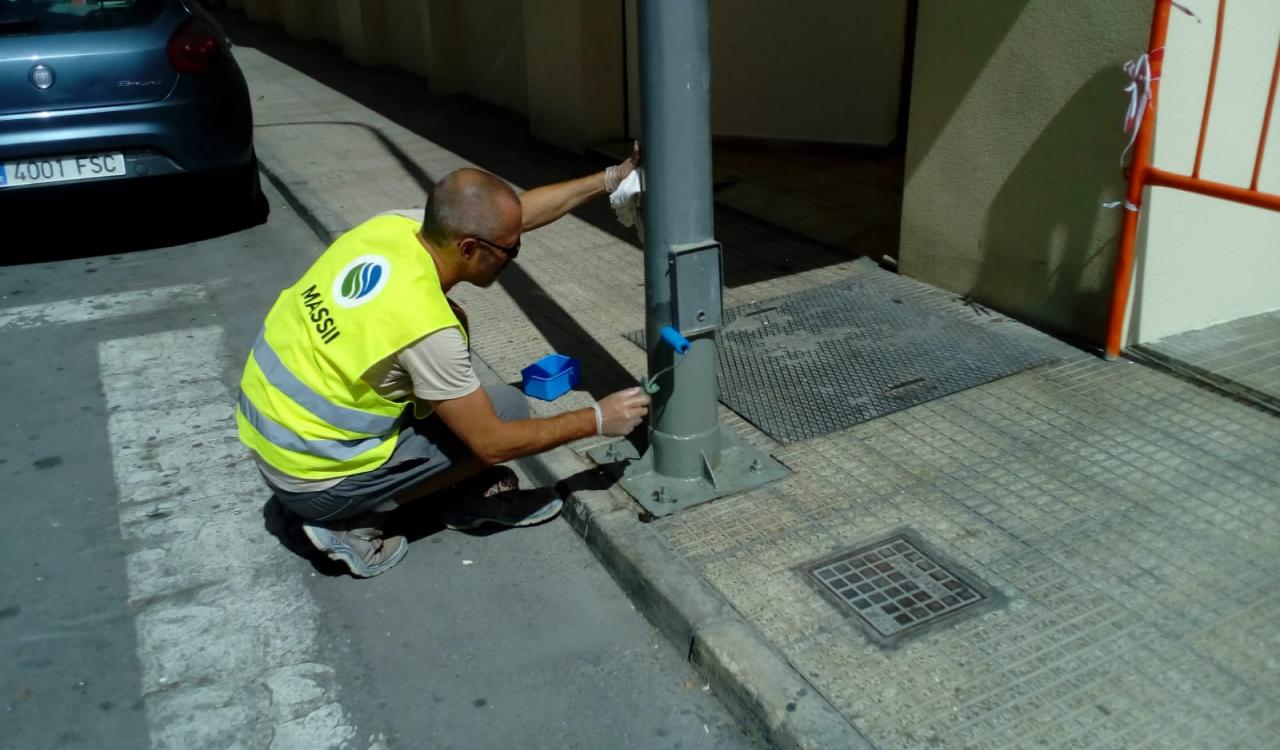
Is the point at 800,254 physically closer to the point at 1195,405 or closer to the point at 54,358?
the point at 1195,405

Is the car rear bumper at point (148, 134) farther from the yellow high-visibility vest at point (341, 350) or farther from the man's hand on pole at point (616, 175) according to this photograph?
the man's hand on pole at point (616, 175)

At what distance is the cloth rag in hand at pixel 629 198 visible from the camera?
362 centimetres

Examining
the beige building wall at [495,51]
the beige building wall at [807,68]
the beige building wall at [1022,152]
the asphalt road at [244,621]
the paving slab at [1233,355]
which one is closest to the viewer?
the asphalt road at [244,621]

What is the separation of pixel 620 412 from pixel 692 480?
0.59 meters

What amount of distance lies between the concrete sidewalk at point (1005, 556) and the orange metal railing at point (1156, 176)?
0.36m

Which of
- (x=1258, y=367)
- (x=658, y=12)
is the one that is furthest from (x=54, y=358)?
(x=1258, y=367)

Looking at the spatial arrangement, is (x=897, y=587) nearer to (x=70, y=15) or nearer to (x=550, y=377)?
(x=550, y=377)

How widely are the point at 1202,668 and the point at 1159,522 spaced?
2.25 ft

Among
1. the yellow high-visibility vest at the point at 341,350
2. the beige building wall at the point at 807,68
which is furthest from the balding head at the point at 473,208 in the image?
the beige building wall at the point at 807,68

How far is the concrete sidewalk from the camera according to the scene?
2.76 m

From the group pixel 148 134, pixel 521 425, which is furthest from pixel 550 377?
pixel 148 134

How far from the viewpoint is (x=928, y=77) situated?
203 inches

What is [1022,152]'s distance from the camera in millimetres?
4758

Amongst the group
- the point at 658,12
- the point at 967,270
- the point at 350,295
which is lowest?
the point at 967,270
